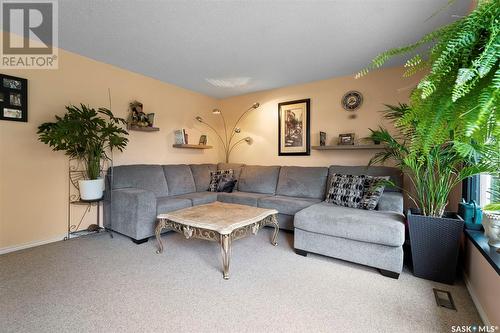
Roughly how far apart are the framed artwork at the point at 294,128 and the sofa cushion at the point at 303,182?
484 millimetres

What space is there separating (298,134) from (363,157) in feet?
3.63

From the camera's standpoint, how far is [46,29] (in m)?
2.34

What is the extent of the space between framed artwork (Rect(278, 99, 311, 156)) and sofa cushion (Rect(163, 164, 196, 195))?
1670mm

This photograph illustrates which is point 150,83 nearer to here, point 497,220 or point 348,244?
point 348,244

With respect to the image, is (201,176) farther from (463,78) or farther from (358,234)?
(463,78)

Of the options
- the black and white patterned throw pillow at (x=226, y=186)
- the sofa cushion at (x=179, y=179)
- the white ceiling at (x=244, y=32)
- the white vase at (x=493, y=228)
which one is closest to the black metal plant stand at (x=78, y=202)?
the sofa cushion at (x=179, y=179)

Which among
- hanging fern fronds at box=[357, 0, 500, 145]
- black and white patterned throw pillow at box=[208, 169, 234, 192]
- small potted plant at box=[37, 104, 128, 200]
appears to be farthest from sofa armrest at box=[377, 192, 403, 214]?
small potted plant at box=[37, 104, 128, 200]

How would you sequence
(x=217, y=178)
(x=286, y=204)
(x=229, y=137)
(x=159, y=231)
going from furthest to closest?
(x=229, y=137) < (x=217, y=178) < (x=286, y=204) < (x=159, y=231)

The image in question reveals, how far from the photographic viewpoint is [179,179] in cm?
366

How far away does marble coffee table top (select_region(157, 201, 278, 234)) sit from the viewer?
200cm

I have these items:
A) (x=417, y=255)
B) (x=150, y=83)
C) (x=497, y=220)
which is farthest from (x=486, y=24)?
(x=150, y=83)

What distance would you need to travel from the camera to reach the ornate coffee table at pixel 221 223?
6.32 ft

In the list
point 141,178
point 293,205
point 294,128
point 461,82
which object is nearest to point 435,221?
point 293,205

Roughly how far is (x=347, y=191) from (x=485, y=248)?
1293 millimetres
